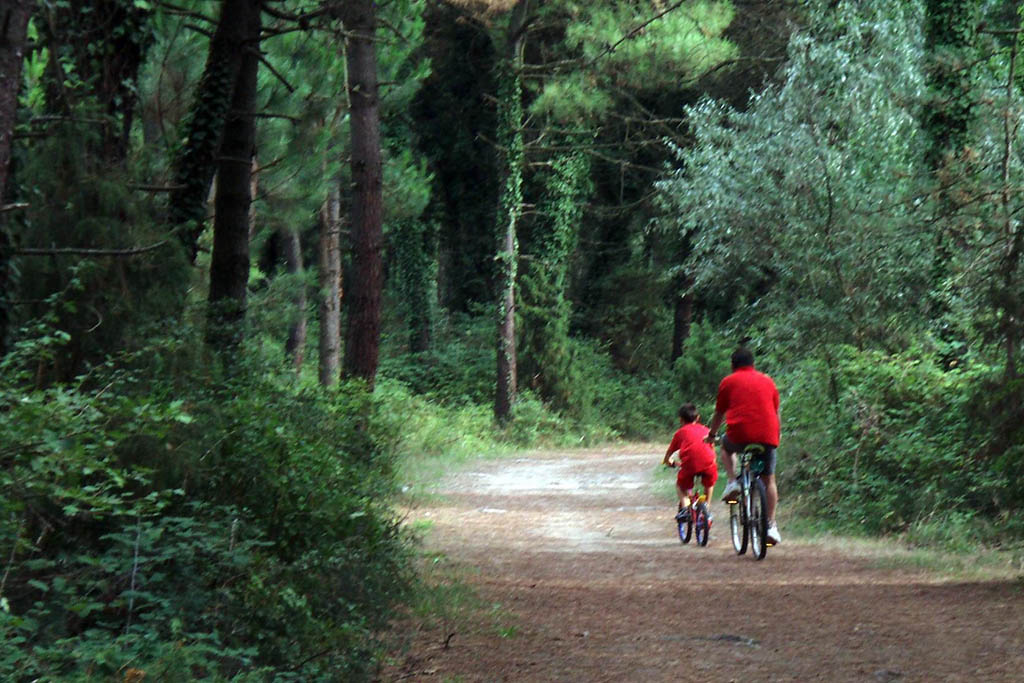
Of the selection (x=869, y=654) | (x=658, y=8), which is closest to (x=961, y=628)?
(x=869, y=654)

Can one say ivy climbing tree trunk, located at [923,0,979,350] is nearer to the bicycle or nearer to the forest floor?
the forest floor

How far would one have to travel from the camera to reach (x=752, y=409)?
11797mm

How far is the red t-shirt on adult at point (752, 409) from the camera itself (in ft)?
38.5

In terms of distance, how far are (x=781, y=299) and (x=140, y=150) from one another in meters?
10.2

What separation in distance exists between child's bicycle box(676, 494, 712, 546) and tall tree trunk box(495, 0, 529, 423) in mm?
19535

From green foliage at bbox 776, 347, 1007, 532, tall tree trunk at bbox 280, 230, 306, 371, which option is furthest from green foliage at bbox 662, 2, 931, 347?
tall tree trunk at bbox 280, 230, 306, 371

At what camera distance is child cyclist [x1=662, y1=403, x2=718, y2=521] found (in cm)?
1326

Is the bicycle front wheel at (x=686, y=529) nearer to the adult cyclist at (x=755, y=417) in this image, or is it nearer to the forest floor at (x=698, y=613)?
the forest floor at (x=698, y=613)

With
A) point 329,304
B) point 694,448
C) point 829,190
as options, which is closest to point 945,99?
point 829,190

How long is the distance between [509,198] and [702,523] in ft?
65.0

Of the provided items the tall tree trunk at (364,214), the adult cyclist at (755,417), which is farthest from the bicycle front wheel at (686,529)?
the tall tree trunk at (364,214)

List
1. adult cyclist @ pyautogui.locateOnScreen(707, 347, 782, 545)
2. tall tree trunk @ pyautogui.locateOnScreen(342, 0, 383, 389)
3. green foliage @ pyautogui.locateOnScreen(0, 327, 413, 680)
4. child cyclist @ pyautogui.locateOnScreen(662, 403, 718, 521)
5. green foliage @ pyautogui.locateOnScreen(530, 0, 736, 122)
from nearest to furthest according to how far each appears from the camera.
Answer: green foliage @ pyautogui.locateOnScreen(0, 327, 413, 680)
adult cyclist @ pyautogui.locateOnScreen(707, 347, 782, 545)
child cyclist @ pyautogui.locateOnScreen(662, 403, 718, 521)
tall tree trunk @ pyautogui.locateOnScreen(342, 0, 383, 389)
green foliage @ pyautogui.locateOnScreen(530, 0, 736, 122)

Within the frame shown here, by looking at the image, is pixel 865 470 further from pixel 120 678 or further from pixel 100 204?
pixel 120 678

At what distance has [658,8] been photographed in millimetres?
29062
